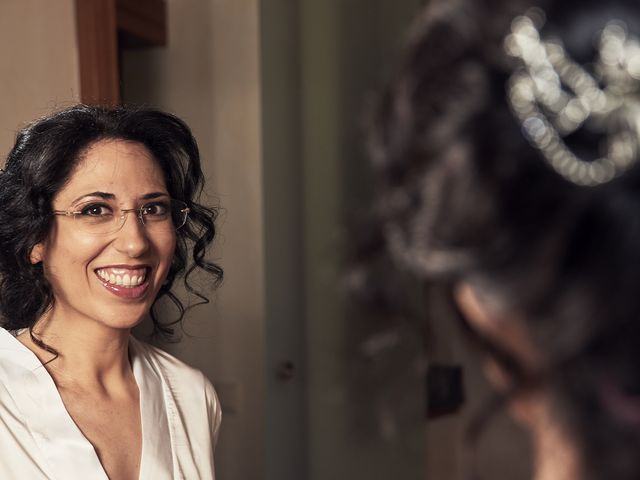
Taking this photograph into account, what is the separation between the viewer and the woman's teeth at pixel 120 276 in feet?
4.75

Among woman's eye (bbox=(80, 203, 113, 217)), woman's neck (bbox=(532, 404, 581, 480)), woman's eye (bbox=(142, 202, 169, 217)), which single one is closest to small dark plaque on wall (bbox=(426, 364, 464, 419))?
woman's eye (bbox=(142, 202, 169, 217))

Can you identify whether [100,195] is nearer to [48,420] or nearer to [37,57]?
[48,420]

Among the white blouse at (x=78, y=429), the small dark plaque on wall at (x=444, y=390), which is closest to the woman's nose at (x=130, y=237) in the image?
the white blouse at (x=78, y=429)

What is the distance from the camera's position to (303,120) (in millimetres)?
2863

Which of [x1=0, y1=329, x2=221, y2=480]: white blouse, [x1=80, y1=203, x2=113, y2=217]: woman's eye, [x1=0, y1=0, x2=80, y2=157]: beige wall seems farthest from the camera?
[x1=0, y1=0, x2=80, y2=157]: beige wall

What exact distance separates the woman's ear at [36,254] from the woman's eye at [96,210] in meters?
0.13

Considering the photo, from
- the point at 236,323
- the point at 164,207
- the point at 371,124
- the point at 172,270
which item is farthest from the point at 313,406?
the point at 371,124

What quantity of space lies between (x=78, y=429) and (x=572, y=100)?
1148mm

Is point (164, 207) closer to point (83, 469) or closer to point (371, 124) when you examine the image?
point (83, 469)

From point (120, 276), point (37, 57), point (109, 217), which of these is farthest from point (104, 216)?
point (37, 57)

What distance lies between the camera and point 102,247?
1443 millimetres

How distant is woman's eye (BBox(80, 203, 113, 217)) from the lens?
56.3 inches

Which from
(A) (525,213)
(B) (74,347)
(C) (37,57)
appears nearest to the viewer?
(A) (525,213)

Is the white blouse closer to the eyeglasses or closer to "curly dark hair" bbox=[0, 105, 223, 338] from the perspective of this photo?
"curly dark hair" bbox=[0, 105, 223, 338]
